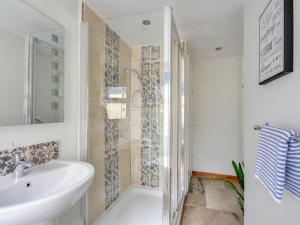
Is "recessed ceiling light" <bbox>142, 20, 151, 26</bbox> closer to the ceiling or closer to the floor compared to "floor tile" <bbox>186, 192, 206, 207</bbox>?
closer to the ceiling

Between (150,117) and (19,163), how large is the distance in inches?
63.0

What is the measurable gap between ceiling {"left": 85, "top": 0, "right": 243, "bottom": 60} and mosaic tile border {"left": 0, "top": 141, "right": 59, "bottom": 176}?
1.37m

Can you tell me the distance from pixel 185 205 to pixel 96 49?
7.33 feet

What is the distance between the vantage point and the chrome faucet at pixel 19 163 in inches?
39.3

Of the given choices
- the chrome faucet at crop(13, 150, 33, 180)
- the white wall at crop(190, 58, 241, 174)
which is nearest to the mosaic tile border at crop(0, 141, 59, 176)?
the chrome faucet at crop(13, 150, 33, 180)

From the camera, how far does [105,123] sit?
6.96ft

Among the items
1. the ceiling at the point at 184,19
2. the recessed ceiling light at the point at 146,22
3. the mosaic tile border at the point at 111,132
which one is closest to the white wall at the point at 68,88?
the ceiling at the point at 184,19

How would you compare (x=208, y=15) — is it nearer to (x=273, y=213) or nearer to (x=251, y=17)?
(x=251, y=17)

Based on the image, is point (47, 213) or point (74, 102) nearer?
point (47, 213)

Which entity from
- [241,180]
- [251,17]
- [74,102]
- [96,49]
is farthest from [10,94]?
[241,180]

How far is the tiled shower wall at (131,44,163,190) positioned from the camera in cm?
235

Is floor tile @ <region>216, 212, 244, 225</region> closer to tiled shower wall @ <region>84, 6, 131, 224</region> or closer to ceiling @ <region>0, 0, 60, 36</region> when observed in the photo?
tiled shower wall @ <region>84, 6, 131, 224</region>

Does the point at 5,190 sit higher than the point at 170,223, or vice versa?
the point at 5,190

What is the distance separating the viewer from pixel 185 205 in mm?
2342
